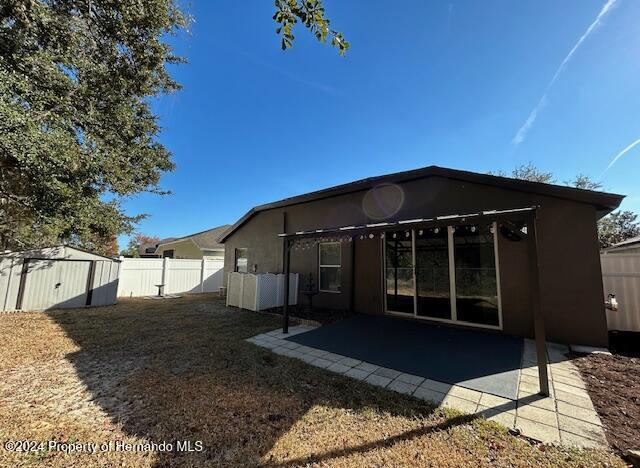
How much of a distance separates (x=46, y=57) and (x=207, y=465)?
7.81m

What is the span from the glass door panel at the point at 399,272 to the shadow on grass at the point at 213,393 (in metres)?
3.56

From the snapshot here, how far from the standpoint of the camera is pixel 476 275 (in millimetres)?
5797

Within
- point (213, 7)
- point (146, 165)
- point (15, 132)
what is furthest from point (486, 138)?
point (15, 132)

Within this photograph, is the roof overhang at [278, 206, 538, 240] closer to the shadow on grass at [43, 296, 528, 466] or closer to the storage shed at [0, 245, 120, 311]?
the shadow on grass at [43, 296, 528, 466]

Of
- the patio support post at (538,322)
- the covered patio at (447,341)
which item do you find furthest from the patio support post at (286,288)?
the patio support post at (538,322)

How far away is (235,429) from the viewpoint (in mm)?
2576

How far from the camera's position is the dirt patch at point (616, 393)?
2.44 m

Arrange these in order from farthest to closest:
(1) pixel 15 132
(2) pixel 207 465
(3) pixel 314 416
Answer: (1) pixel 15 132 < (3) pixel 314 416 < (2) pixel 207 465

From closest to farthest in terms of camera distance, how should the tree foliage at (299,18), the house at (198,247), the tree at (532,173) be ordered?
1. the tree foliage at (299,18)
2. the house at (198,247)
3. the tree at (532,173)

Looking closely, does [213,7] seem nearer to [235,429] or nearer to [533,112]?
[235,429]

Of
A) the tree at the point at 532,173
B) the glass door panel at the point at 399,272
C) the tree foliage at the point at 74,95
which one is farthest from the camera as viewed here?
the tree at the point at 532,173

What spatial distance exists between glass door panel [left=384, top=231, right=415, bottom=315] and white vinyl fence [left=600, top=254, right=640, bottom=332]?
401cm

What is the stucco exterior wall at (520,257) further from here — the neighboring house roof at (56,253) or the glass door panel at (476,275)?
the neighboring house roof at (56,253)

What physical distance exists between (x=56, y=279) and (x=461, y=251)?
40.0ft
